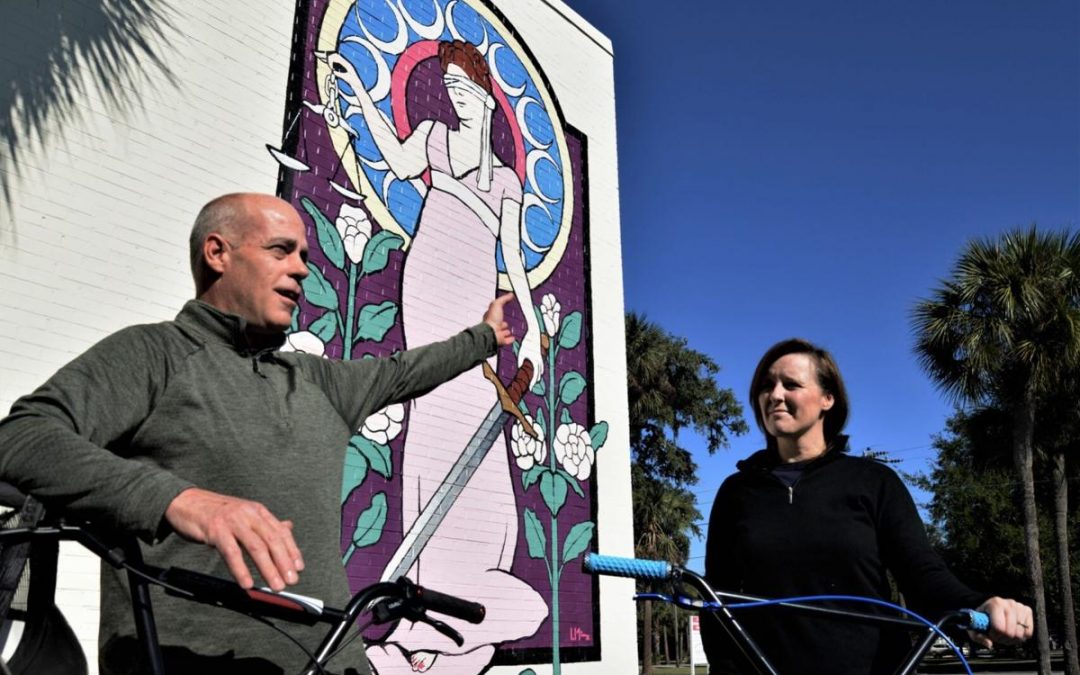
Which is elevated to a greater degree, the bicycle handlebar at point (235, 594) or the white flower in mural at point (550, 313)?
the white flower in mural at point (550, 313)

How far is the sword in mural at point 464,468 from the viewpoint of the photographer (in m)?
6.49

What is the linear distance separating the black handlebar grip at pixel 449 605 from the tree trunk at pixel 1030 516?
16.0 metres

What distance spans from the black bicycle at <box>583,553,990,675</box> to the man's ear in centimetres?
112

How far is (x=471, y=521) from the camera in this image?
708 cm

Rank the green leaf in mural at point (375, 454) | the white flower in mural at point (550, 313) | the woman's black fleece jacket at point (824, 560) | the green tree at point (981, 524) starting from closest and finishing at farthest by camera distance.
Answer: the woman's black fleece jacket at point (824, 560), the green leaf in mural at point (375, 454), the white flower in mural at point (550, 313), the green tree at point (981, 524)

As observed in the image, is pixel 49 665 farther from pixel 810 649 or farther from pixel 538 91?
pixel 538 91

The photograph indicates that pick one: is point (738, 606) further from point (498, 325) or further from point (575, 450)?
point (575, 450)

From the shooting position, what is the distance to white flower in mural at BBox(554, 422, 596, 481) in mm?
8195

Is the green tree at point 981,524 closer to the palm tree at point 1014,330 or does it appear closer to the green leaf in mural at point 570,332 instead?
the palm tree at point 1014,330

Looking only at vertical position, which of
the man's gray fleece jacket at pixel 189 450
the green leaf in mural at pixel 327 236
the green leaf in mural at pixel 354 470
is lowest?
the man's gray fleece jacket at pixel 189 450

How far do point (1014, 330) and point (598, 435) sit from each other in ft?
38.4

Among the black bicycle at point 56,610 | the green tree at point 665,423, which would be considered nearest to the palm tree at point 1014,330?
the green tree at point 665,423

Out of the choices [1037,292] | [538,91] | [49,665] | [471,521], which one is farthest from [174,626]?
[1037,292]

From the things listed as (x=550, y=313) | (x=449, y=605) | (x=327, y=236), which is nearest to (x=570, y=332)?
(x=550, y=313)
